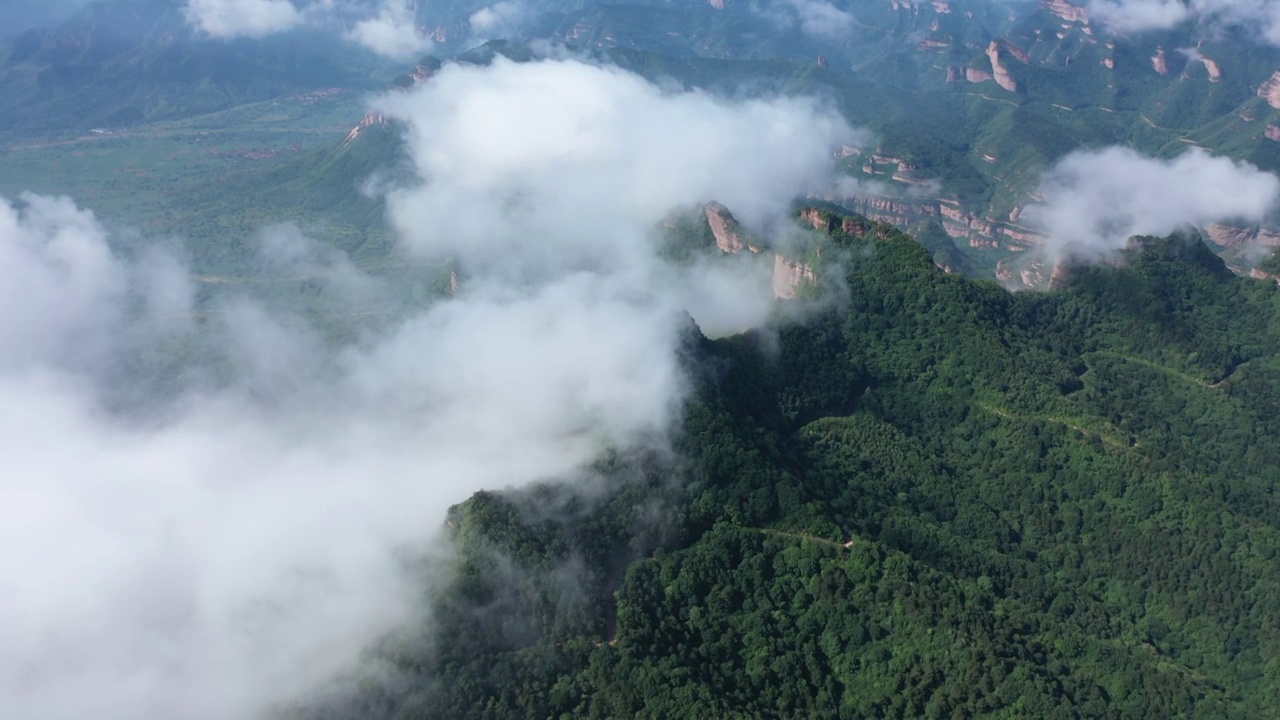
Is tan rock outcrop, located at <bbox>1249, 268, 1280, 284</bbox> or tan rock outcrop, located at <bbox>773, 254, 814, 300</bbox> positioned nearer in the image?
tan rock outcrop, located at <bbox>773, 254, 814, 300</bbox>

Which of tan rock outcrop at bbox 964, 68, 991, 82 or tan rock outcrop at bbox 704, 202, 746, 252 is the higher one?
tan rock outcrop at bbox 704, 202, 746, 252

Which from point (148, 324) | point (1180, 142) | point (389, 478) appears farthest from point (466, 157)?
point (1180, 142)

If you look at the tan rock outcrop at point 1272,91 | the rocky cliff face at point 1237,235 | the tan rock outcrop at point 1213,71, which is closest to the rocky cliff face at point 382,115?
the rocky cliff face at point 1237,235

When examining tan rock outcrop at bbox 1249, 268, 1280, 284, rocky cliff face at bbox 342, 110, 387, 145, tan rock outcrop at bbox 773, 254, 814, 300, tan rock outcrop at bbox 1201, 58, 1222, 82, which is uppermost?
tan rock outcrop at bbox 773, 254, 814, 300

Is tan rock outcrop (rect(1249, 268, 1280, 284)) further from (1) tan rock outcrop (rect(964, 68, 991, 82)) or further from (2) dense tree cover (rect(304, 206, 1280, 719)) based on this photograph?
(1) tan rock outcrop (rect(964, 68, 991, 82))

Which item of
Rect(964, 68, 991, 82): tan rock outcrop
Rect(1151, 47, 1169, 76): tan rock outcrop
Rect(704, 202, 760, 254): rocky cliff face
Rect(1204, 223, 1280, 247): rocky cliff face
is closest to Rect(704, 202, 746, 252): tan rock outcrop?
Rect(704, 202, 760, 254): rocky cliff face

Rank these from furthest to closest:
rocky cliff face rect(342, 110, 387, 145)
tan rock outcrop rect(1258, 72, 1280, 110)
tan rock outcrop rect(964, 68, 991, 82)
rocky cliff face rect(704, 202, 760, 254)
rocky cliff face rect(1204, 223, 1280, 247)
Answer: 1. tan rock outcrop rect(964, 68, 991, 82)
2. tan rock outcrop rect(1258, 72, 1280, 110)
3. rocky cliff face rect(342, 110, 387, 145)
4. rocky cliff face rect(1204, 223, 1280, 247)
5. rocky cliff face rect(704, 202, 760, 254)

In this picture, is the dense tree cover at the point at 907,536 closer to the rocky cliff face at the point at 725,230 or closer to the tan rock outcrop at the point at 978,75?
the rocky cliff face at the point at 725,230

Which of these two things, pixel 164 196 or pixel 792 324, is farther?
pixel 164 196

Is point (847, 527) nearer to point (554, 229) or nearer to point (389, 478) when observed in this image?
point (389, 478)
